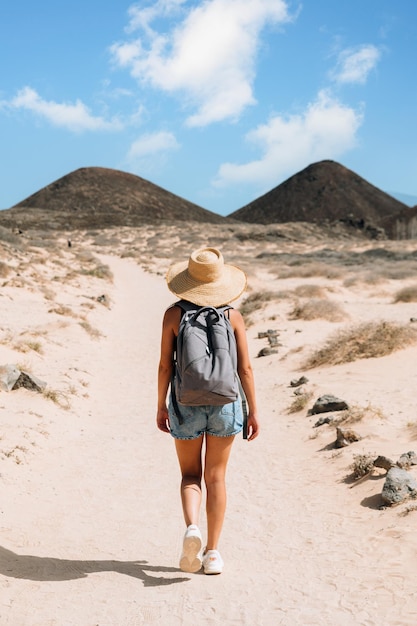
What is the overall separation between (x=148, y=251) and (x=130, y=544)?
1948 inches

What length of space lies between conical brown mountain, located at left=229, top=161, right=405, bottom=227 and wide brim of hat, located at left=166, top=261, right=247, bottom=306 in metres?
120

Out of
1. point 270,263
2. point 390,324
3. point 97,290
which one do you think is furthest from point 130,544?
point 270,263

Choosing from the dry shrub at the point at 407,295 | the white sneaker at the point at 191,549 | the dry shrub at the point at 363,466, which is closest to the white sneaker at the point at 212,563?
the white sneaker at the point at 191,549

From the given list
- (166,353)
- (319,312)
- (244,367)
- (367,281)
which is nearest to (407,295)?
(319,312)

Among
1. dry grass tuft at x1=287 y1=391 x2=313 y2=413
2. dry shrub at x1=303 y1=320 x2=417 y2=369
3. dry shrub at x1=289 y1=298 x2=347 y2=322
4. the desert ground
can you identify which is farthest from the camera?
dry shrub at x1=289 y1=298 x2=347 y2=322

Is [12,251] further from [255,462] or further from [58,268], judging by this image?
[255,462]

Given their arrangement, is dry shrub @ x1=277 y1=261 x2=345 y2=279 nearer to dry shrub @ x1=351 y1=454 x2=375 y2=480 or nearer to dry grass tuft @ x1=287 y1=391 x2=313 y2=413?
dry grass tuft @ x1=287 y1=391 x2=313 y2=413

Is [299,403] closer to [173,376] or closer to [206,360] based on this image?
[173,376]

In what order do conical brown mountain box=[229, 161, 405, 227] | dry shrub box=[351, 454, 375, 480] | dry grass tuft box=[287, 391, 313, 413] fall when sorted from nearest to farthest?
dry shrub box=[351, 454, 375, 480] → dry grass tuft box=[287, 391, 313, 413] → conical brown mountain box=[229, 161, 405, 227]

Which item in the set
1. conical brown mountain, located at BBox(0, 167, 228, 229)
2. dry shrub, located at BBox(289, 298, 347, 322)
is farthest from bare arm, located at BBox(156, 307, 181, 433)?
conical brown mountain, located at BBox(0, 167, 228, 229)

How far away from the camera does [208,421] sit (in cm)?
404

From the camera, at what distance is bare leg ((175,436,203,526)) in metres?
4.09

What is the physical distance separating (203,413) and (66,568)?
5.28 feet

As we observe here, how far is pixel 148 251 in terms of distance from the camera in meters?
53.8
